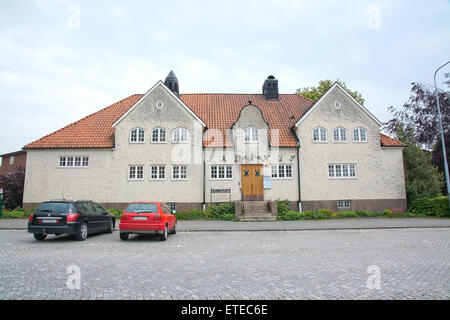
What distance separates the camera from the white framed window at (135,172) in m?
22.4

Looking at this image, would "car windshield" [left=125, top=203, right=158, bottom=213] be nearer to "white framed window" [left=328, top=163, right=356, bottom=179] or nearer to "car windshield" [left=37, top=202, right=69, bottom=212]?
"car windshield" [left=37, top=202, right=69, bottom=212]

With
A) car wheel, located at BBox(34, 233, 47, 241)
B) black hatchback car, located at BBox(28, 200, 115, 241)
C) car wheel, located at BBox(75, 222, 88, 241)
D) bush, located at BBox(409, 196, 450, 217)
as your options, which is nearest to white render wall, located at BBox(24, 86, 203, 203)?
black hatchback car, located at BBox(28, 200, 115, 241)

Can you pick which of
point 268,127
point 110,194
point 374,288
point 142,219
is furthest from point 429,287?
point 110,194

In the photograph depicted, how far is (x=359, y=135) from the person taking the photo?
78.2 ft

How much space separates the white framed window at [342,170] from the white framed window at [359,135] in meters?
2.12

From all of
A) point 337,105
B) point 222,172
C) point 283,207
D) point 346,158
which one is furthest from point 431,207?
point 222,172

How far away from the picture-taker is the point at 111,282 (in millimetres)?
6098

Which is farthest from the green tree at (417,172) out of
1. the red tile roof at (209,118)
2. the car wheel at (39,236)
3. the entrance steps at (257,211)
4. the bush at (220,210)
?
the car wheel at (39,236)

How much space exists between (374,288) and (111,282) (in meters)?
5.16

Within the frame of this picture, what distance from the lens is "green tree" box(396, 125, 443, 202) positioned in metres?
22.8

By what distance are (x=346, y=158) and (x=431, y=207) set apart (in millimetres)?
6632

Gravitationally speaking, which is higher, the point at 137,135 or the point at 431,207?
the point at 137,135

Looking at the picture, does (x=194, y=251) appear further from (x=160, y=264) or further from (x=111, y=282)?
(x=111, y=282)

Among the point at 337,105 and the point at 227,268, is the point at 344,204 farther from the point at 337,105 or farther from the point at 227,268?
the point at 227,268
